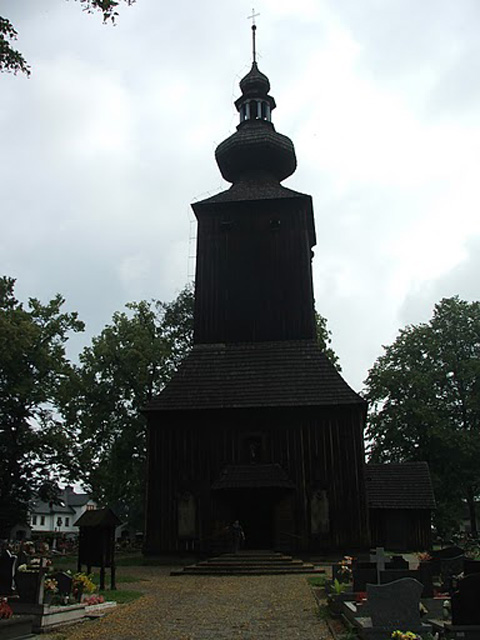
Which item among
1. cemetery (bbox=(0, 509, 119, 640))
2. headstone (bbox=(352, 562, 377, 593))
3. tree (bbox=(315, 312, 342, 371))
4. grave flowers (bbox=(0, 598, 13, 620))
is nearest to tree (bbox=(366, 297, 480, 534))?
tree (bbox=(315, 312, 342, 371))

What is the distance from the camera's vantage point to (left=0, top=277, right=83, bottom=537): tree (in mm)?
26156

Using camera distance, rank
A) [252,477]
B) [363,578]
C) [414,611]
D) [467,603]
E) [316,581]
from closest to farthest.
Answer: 1. [467,603]
2. [414,611]
3. [363,578]
4. [316,581]
5. [252,477]

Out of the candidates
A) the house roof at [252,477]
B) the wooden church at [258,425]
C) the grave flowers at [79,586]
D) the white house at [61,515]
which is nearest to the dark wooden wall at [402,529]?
the wooden church at [258,425]

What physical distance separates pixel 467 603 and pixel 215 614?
4423mm

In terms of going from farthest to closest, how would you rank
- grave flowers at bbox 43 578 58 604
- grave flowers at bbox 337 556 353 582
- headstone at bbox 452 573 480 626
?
1. grave flowers at bbox 337 556 353 582
2. grave flowers at bbox 43 578 58 604
3. headstone at bbox 452 573 480 626

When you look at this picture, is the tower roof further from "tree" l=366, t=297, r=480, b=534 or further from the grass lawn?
the grass lawn

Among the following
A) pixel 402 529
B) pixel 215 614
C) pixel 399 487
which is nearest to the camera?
pixel 215 614

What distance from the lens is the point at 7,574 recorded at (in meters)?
10.3

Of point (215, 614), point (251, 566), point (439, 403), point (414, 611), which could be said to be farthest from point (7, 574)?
point (439, 403)

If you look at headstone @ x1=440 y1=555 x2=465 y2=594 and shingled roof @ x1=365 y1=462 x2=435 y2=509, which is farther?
shingled roof @ x1=365 y1=462 x2=435 y2=509

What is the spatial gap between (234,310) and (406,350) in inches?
545

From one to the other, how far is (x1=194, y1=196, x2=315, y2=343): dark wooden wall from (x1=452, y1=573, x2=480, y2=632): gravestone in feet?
52.9

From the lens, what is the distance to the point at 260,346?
2388cm

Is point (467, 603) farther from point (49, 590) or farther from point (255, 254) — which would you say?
point (255, 254)
